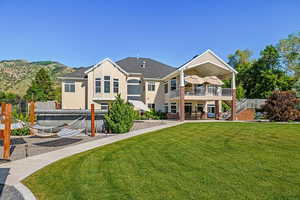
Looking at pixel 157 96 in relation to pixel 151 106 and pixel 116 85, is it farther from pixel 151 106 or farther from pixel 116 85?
pixel 116 85

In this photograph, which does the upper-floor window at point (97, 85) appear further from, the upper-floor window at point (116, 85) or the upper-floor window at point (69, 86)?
the upper-floor window at point (69, 86)

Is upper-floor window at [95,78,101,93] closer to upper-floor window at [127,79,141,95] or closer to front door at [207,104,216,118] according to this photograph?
upper-floor window at [127,79,141,95]

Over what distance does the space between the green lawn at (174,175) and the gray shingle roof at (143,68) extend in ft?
77.4

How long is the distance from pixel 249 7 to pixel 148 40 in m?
12.9

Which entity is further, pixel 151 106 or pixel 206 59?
pixel 151 106

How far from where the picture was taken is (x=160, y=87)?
32969 millimetres

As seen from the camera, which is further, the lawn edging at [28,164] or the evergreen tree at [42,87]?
the evergreen tree at [42,87]

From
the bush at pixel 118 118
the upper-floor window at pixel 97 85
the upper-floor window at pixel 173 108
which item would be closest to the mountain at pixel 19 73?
the upper-floor window at pixel 97 85

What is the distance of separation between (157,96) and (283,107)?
16444 millimetres

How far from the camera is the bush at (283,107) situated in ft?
77.8

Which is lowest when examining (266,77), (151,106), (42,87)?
(151,106)

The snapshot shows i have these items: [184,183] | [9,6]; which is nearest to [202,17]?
[9,6]

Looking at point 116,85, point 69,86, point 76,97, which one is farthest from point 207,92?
point 69,86

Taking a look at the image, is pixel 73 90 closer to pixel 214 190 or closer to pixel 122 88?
pixel 122 88
